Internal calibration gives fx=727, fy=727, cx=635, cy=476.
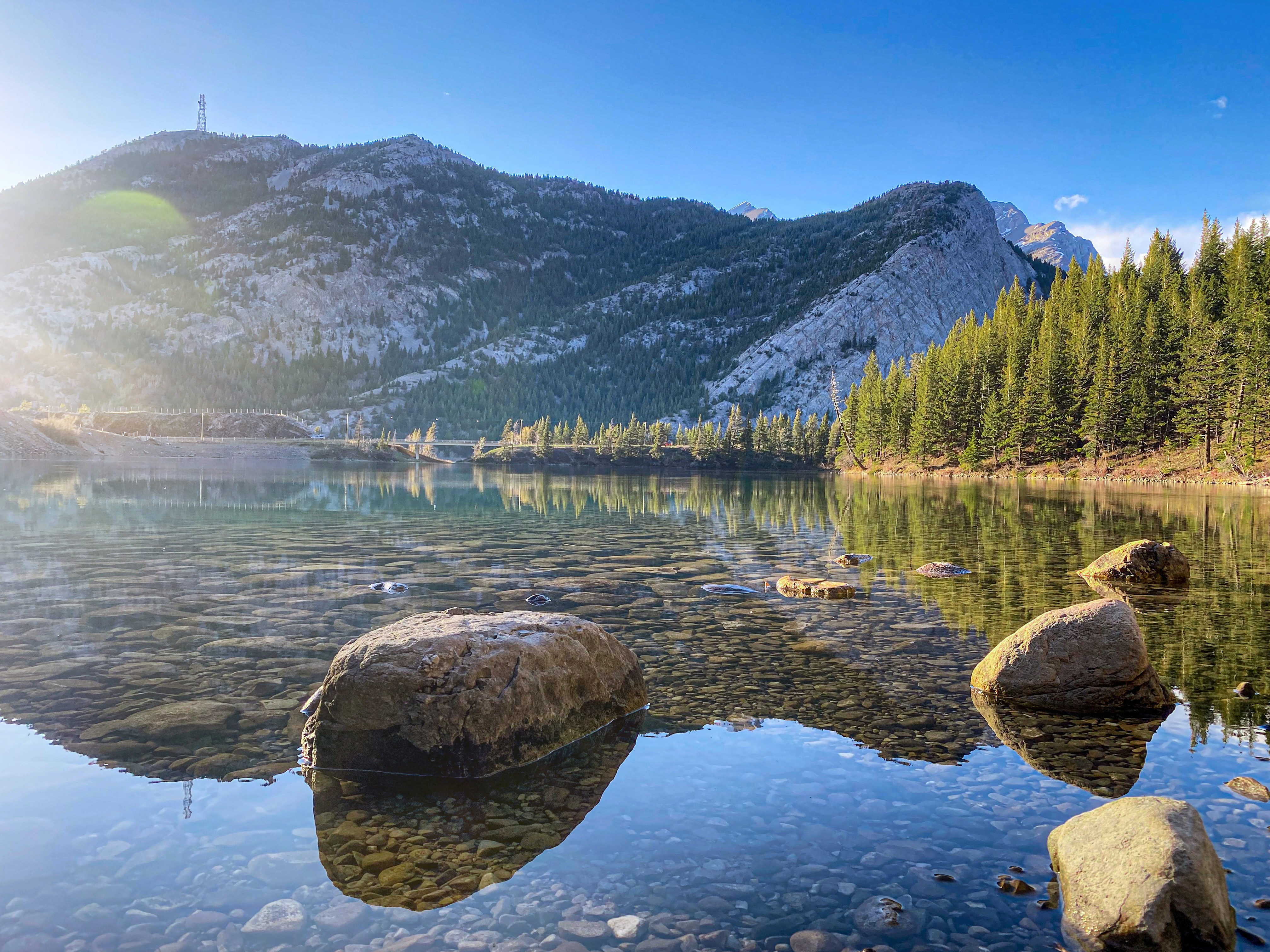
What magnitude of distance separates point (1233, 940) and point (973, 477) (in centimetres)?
10261

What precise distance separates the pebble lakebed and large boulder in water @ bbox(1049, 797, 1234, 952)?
28 centimetres

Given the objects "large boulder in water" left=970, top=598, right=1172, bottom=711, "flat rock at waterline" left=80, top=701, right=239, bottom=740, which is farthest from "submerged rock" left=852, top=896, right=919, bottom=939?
"flat rock at waterline" left=80, top=701, right=239, bottom=740

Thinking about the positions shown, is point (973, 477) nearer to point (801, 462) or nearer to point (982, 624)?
point (801, 462)

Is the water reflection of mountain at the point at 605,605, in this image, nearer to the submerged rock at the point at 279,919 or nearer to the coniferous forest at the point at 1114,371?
the submerged rock at the point at 279,919

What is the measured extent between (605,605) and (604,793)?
9415mm

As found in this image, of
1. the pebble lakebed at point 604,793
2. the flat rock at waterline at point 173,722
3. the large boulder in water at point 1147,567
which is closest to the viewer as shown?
the pebble lakebed at point 604,793

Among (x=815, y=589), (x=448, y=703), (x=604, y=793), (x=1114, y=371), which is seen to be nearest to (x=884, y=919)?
(x=604, y=793)

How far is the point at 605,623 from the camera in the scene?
15508 mm

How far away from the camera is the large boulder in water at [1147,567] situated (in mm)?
19609

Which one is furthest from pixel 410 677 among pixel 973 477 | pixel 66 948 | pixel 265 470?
pixel 265 470

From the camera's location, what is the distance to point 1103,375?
285 feet

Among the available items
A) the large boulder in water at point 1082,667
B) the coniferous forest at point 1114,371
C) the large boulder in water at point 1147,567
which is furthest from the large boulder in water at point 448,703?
the coniferous forest at point 1114,371

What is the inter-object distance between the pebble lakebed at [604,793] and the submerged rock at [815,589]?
1.88ft

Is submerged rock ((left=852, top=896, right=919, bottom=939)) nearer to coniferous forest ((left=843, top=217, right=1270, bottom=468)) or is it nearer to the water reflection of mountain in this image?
the water reflection of mountain
